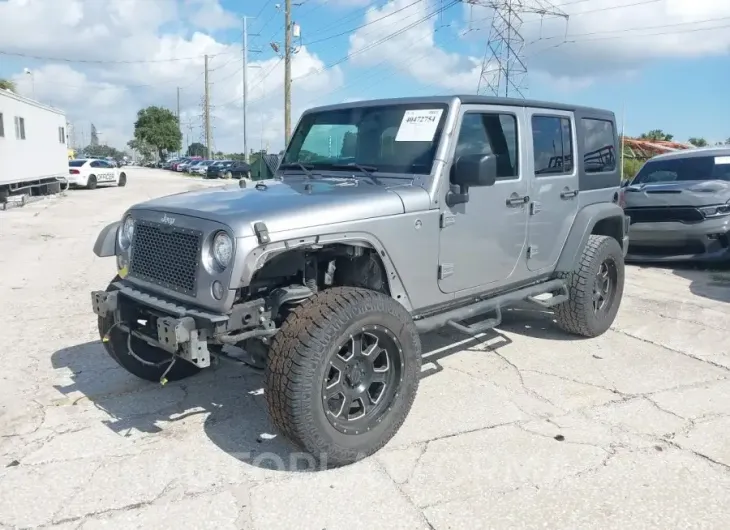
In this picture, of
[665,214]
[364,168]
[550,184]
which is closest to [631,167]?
[665,214]

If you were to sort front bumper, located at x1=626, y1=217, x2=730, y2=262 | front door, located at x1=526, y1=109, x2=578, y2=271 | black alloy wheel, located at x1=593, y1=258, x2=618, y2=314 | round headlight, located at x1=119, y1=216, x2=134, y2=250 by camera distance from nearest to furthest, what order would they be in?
round headlight, located at x1=119, y1=216, x2=134, y2=250
front door, located at x1=526, y1=109, x2=578, y2=271
black alloy wheel, located at x1=593, y1=258, x2=618, y2=314
front bumper, located at x1=626, y1=217, x2=730, y2=262

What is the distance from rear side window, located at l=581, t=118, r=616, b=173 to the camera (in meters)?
5.58

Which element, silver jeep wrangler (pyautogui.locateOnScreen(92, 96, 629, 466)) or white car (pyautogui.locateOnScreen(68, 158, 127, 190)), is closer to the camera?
silver jeep wrangler (pyautogui.locateOnScreen(92, 96, 629, 466))

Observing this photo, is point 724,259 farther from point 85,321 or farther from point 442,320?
point 85,321

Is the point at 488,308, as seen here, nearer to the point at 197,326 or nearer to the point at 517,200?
the point at 517,200

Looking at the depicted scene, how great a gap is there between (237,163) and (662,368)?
145 ft

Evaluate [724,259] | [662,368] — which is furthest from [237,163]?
[662,368]

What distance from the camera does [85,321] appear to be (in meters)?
6.29

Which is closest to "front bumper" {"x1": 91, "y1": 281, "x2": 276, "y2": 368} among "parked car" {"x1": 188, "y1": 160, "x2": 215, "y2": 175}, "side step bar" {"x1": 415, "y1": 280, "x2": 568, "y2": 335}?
"side step bar" {"x1": 415, "y1": 280, "x2": 568, "y2": 335}

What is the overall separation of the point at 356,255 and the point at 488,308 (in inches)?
53.7

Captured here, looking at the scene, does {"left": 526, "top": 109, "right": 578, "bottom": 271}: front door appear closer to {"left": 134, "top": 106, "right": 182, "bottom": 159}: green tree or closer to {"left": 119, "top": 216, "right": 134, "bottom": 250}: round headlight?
{"left": 119, "top": 216, "right": 134, "bottom": 250}: round headlight

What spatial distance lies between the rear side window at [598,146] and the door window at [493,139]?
3.87 feet

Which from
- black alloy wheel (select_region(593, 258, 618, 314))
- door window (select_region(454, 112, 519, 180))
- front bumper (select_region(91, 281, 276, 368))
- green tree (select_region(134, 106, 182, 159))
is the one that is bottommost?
black alloy wheel (select_region(593, 258, 618, 314))

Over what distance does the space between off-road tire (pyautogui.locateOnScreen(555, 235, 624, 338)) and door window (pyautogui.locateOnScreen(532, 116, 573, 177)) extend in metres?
0.75
